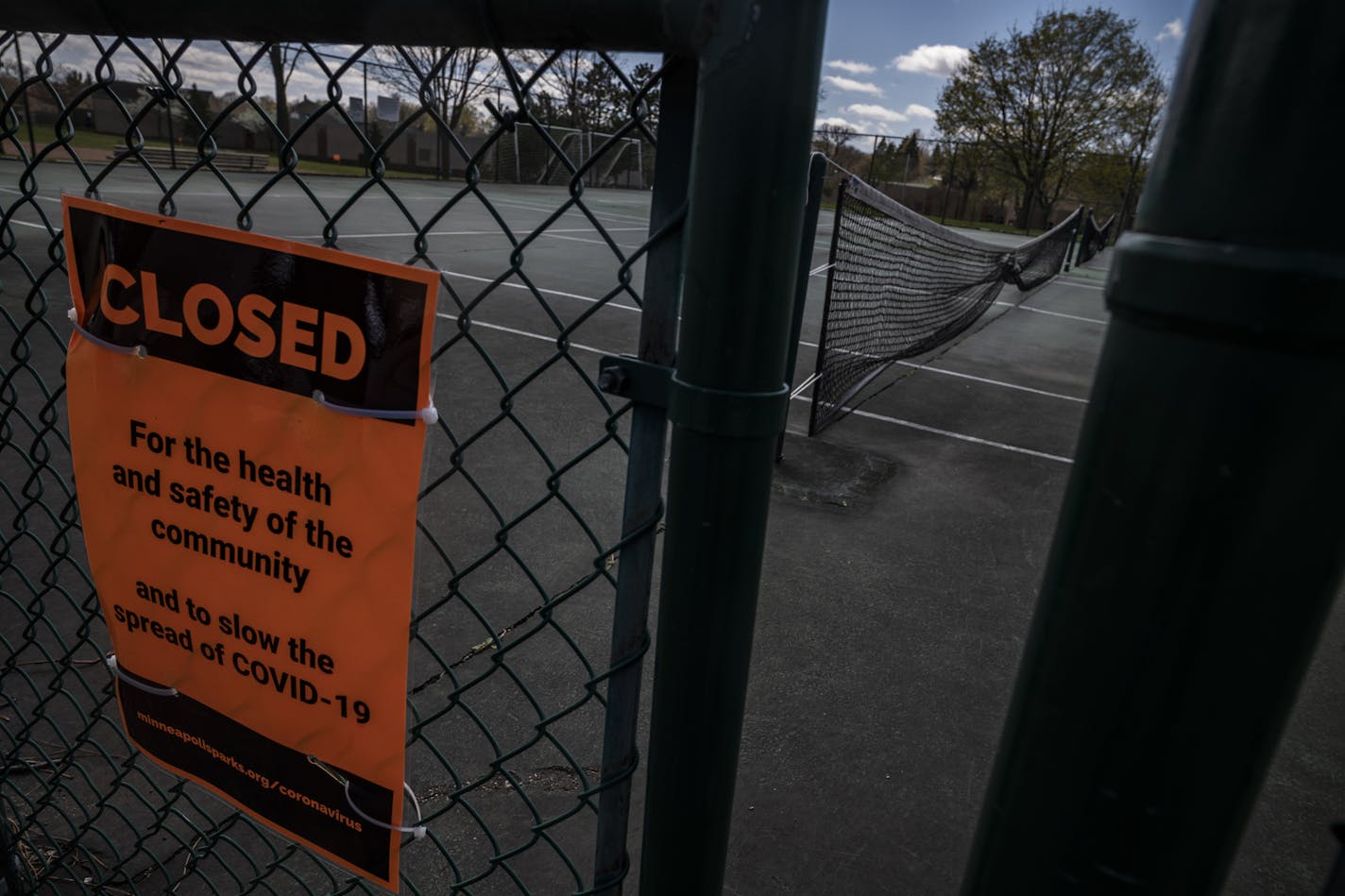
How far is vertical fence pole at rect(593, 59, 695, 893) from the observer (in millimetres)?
902

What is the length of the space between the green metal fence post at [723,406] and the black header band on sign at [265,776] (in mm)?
612

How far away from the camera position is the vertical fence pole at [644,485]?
2.96 feet

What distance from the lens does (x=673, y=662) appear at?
0.99 m

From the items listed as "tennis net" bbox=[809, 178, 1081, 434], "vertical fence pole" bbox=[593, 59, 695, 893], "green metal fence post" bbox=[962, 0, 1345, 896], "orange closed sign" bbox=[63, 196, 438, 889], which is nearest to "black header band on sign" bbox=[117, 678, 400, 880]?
"orange closed sign" bbox=[63, 196, 438, 889]

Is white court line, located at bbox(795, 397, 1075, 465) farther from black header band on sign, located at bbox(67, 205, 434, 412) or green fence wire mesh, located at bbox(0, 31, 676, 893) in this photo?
black header band on sign, located at bbox(67, 205, 434, 412)

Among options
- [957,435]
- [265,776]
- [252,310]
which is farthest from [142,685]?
[957,435]

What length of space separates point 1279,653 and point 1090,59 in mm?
48140

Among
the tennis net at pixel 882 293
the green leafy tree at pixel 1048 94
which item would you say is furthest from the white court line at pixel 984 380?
Result: the green leafy tree at pixel 1048 94

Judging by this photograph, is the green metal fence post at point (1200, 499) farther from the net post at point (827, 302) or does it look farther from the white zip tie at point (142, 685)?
the net post at point (827, 302)

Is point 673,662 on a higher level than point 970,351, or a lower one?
higher

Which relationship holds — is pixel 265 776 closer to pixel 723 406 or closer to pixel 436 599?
pixel 723 406

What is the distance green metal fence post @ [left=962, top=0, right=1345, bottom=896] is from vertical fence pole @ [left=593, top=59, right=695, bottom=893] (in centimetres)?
47

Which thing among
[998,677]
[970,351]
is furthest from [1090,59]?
[998,677]

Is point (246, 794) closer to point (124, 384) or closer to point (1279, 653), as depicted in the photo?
point (124, 384)
